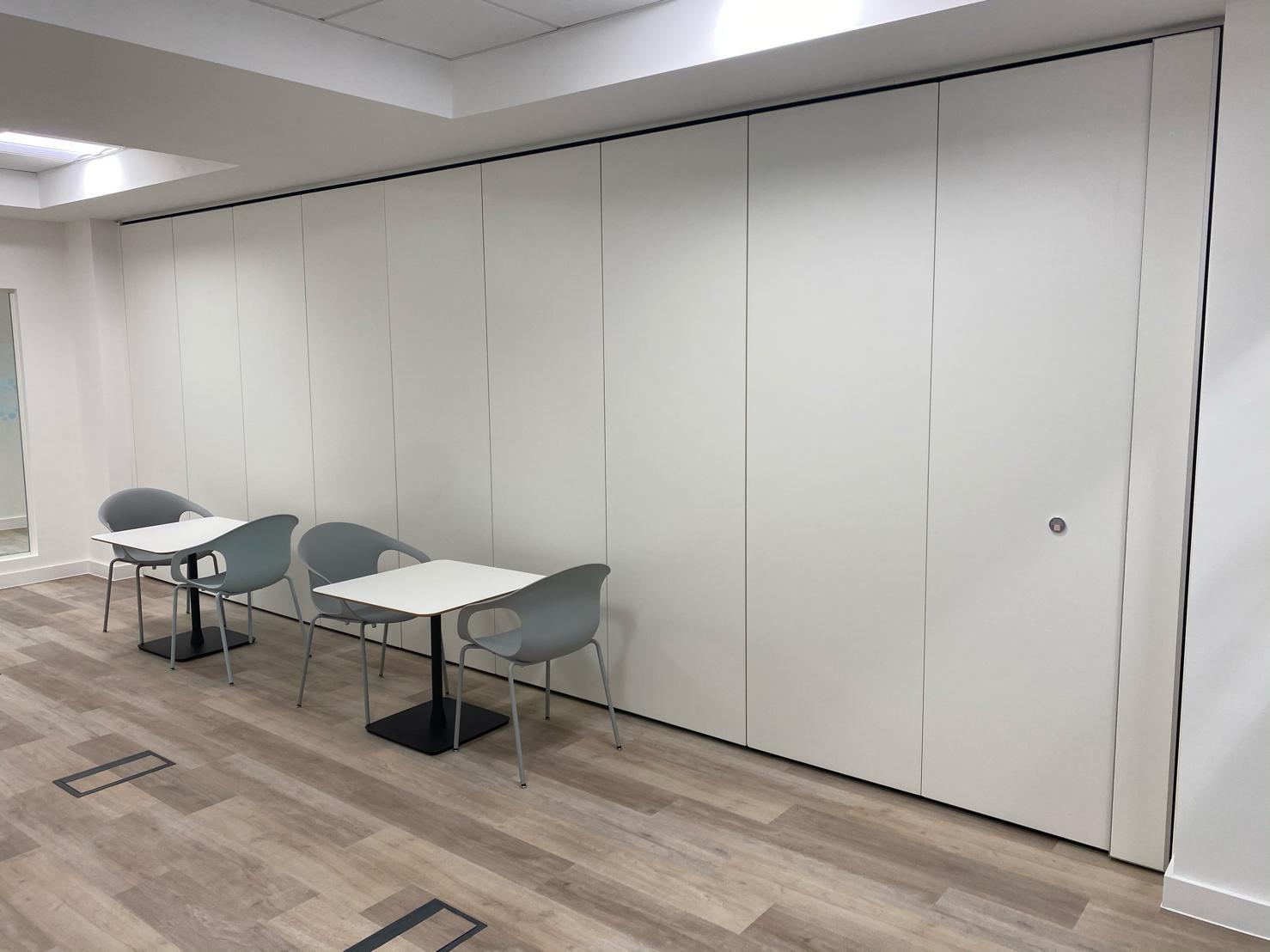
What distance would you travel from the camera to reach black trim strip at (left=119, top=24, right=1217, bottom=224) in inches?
124

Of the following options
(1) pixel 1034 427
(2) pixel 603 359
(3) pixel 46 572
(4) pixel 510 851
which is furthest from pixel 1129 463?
(3) pixel 46 572

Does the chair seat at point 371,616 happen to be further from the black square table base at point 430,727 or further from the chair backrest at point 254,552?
the chair backrest at point 254,552

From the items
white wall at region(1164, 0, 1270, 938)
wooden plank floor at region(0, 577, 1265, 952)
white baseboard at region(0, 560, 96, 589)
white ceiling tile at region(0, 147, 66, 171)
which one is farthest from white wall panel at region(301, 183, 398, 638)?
white wall at region(1164, 0, 1270, 938)

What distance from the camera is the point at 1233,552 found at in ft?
9.42

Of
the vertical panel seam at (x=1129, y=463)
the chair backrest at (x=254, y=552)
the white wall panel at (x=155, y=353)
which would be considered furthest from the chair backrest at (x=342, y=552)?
the vertical panel seam at (x=1129, y=463)

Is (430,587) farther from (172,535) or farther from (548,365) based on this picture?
(172,535)

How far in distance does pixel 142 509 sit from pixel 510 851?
14.7ft

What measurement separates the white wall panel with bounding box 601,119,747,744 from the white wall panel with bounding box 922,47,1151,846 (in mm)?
915

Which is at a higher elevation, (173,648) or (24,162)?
(24,162)

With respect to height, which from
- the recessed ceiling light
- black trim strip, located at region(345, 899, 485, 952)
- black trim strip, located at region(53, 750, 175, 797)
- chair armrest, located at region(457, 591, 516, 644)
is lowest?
black trim strip, located at region(345, 899, 485, 952)

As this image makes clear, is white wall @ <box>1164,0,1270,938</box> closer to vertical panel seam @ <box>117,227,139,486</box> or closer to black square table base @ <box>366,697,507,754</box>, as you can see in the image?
black square table base @ <box>366,697,507,754</box>

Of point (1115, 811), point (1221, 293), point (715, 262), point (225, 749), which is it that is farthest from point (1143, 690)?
point (225, 749)

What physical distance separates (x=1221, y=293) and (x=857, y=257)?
4.25 feet

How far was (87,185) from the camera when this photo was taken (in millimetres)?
6324
